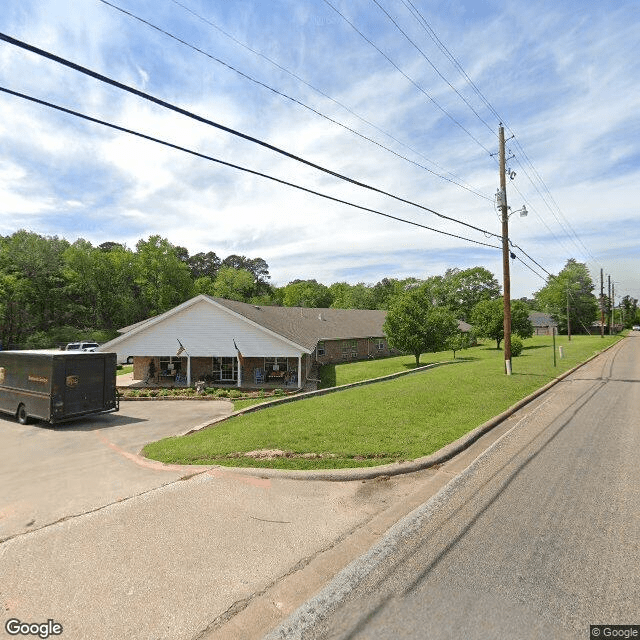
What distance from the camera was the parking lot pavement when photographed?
22.6 ft

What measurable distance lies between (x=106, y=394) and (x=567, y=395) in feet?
58.9

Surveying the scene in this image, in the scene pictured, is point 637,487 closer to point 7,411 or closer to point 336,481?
point 336,481

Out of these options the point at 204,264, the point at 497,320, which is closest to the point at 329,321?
the point at 497,320

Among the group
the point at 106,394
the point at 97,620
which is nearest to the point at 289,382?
the point at 106,394

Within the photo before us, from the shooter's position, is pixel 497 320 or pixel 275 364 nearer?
pixel 275 364

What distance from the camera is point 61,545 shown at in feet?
17.2

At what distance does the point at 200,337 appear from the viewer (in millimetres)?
25547

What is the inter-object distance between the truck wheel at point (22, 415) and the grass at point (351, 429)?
Answer: 731cm

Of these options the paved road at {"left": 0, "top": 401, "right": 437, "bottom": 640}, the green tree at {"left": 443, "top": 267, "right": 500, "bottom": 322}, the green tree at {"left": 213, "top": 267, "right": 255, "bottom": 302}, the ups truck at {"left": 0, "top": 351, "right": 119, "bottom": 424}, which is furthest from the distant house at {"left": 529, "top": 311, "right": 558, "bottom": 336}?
the paved road at {"left": 0, "top": 401, "right": 437, "bottom": 640}

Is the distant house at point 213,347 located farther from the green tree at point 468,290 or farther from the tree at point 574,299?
the tree at point 574,299

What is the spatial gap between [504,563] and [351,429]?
18.9ft

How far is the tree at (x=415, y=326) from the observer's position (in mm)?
34344

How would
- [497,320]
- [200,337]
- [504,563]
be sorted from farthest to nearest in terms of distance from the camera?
1. [497,320]
2. [200,337]
3. [504,563]

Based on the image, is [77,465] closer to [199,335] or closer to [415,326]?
[199,335]
